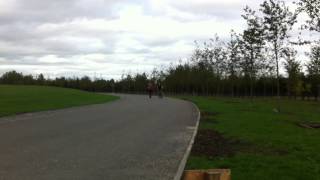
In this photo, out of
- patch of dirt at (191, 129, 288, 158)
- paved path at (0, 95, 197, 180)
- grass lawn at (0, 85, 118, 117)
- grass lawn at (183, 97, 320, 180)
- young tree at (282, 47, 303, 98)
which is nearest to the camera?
paved path at (0, 95, 197, 180)

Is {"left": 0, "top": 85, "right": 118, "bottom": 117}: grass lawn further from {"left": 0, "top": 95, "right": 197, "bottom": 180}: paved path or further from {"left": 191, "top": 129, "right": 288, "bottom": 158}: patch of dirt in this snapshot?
{"left": 191, "top": 129, "right": 288, "bottom": 158}: patch of dirt

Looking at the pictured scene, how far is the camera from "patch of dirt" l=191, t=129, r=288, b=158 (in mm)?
14703

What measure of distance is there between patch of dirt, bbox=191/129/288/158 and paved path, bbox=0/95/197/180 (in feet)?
1.54

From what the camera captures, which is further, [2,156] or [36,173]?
[2,156]

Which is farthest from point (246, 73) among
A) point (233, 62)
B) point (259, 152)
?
point (259, 152)

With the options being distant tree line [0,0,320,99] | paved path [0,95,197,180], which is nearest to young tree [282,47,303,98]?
distant tree line [0,0,320,99]

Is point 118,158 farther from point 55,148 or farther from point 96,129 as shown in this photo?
point 96,129

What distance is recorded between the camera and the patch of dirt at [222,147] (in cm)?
1470

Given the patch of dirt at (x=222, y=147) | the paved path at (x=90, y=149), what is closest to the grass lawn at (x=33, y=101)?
the paved path at (x=90, y=149)

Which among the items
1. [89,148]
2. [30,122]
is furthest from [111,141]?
[30,122]

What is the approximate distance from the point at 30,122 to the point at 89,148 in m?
9.28

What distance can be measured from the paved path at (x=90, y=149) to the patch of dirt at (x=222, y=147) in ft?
1.54

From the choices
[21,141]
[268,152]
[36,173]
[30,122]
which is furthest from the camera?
[30,122]

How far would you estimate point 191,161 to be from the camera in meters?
13.1
